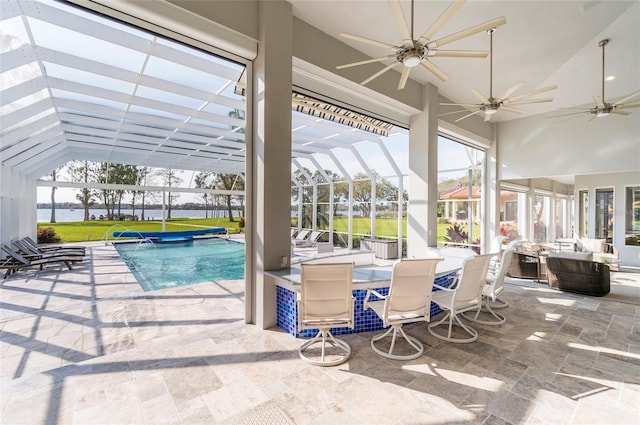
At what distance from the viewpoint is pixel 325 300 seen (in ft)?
9.50

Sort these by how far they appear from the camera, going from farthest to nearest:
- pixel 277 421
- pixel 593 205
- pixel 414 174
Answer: pixel 593 205 → pixel 414 174 → pixel 277 421

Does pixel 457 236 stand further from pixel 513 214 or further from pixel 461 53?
pixel 461 53

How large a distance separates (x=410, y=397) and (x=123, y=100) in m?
7.08

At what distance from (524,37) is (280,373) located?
20.3ft

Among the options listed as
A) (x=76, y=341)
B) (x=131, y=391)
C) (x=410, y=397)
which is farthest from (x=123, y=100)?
(x=410, y=397)

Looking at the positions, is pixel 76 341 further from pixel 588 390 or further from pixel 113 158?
pixel 113 158

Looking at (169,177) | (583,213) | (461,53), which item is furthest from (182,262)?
(583,213)

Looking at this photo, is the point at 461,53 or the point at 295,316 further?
the point at 295,316

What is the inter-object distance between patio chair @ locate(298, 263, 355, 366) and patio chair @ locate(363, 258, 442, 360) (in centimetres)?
41

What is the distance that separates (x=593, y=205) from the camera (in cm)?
932

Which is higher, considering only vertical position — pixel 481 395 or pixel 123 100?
pixel 123 100

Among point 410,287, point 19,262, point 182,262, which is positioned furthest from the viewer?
point 182,262

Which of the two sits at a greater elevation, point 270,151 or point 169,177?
point 169,177

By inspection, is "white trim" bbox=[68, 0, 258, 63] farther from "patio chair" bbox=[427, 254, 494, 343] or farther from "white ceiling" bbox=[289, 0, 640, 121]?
"patio chair" bbox=[427, 254, 494, 343]
